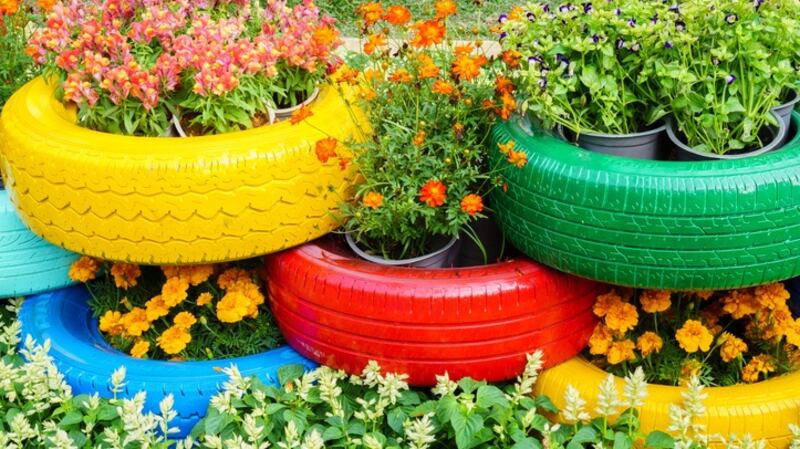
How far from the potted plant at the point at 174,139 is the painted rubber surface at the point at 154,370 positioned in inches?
13.5

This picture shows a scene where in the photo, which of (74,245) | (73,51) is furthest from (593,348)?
(73,51)

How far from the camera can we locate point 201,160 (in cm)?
272

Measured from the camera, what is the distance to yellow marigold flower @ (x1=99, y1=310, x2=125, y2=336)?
314 cm

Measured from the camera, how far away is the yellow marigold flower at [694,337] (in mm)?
2762

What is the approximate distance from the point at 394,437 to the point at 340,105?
106 cm

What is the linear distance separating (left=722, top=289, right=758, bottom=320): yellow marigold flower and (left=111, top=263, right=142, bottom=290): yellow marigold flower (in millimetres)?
1922

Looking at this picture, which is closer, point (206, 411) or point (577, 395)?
point (577, 395)

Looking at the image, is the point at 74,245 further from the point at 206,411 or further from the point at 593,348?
the point at 593,348

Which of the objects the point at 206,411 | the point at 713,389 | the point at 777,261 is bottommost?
the point at 206,411

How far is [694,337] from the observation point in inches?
109

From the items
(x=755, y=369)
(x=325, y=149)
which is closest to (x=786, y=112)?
(x=755, y=369)

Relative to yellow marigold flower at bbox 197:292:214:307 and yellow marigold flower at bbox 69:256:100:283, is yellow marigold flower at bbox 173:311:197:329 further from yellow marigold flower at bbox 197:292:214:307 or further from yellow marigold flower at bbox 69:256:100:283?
yellow marigold flower at bbox 69:256:100:283

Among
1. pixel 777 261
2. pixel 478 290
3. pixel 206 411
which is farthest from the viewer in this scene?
pixel 206 411

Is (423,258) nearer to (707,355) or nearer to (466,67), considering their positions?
(466,67)
